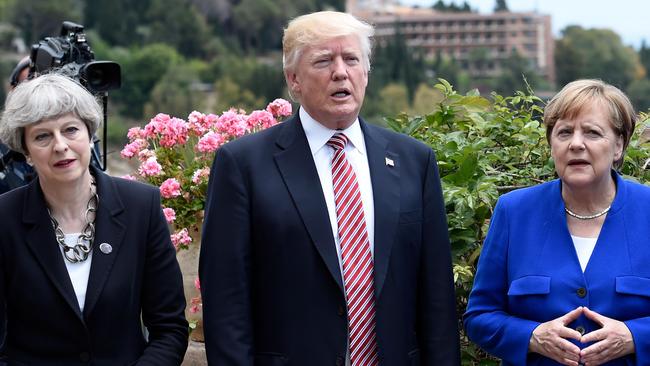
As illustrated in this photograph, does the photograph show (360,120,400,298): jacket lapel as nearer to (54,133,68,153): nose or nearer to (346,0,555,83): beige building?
(54,133,68,153): nose

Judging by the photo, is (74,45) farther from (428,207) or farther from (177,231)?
(428,207)

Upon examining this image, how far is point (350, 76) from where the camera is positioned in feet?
10.4

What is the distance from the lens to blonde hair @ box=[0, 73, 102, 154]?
3070 millimetres

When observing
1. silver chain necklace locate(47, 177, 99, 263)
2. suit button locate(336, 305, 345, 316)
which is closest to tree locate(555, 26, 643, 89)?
suit button locate(336, 305, 345, 316)

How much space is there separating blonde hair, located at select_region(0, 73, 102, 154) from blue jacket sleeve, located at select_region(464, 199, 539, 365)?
110cm

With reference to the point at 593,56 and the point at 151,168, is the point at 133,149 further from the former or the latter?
the point at 593,56

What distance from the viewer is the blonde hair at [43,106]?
10.1ft

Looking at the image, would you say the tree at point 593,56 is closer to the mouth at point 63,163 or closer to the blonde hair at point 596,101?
the blonde hair at point 596,101

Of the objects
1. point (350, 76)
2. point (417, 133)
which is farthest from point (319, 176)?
point (417, 133)

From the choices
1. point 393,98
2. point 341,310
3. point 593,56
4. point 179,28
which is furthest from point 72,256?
point 593,56

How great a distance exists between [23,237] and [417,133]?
1.65m

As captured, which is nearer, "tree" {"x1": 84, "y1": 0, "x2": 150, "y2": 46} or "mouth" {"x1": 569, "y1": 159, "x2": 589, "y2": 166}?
"mouth" {"x1": 569, "y1": 159, "x2": 589, "y2": 166}

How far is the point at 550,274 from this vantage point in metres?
3.16

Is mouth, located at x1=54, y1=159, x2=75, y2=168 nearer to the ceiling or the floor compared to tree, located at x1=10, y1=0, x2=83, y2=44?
nearer to the ceiling
